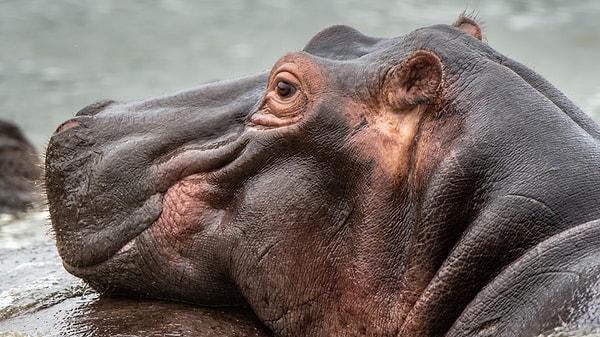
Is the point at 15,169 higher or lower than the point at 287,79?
lower

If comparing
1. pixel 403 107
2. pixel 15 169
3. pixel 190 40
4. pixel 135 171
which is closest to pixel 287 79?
pixel 403 107

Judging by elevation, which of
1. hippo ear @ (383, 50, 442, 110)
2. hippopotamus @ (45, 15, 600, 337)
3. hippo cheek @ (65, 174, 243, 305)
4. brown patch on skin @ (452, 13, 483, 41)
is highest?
brown patch on skin @ (452, 13, 483, 41)

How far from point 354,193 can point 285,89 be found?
0.55 metres

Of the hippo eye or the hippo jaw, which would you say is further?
the hippo jaw

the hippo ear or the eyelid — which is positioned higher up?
the hippo ear

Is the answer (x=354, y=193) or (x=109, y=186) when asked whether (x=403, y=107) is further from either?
(x=109, y=186)

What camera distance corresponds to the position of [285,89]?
4.49 m

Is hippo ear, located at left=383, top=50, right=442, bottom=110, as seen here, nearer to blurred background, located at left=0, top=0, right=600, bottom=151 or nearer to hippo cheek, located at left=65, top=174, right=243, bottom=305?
hippo cheek, located at left=65, top=174, right=243, bottom=305

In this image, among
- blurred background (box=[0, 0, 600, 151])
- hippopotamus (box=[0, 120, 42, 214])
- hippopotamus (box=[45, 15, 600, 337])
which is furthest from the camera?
blurred background (box=[0, 0, 600, 151])

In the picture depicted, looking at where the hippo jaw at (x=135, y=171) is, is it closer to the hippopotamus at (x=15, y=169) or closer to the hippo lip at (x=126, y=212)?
the hippo lip at (x=126, y=212)

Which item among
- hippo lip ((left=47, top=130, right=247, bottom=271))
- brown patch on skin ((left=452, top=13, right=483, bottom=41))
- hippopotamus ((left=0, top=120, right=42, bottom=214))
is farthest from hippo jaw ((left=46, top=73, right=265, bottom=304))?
hippopotamus ((left=0, top=120, right=42, bottom=214))

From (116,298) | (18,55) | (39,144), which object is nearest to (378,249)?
(116,298)

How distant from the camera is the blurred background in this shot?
665 inches

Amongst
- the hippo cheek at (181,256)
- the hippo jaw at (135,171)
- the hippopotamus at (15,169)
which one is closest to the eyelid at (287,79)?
the hippo jaw at (135,171)
